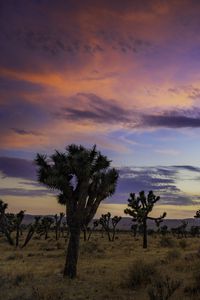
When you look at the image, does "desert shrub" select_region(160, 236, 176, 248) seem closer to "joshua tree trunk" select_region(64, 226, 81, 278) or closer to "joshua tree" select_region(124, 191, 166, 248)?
"joshua tree" select_region(124, 191, 166, 248)

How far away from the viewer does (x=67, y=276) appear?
20.1 metres

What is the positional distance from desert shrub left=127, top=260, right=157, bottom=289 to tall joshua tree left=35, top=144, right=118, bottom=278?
11.9 ft

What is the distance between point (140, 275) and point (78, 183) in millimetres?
5502

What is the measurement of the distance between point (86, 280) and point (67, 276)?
→ 46.6 inches

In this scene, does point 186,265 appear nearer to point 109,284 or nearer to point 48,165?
point 109,284

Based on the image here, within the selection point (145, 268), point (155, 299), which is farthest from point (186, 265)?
point (155, 299)

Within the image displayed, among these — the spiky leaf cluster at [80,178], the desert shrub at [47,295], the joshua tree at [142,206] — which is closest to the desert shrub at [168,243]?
the joshua tree at [142,206]

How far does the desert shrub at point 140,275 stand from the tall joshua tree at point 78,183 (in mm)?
3638

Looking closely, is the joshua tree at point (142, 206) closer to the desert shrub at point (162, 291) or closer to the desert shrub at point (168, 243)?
the desert shrub at point (168, 243)

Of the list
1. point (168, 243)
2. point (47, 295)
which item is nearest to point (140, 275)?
point (47, 295)

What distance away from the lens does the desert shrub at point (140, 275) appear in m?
16.8

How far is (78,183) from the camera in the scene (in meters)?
20.8

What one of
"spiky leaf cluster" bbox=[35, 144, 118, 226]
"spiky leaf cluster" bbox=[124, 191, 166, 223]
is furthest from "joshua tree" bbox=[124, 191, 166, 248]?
"spiky leaf cluster" bbox=[35, 144, 118, 226]

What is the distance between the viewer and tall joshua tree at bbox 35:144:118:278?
20250 mm
